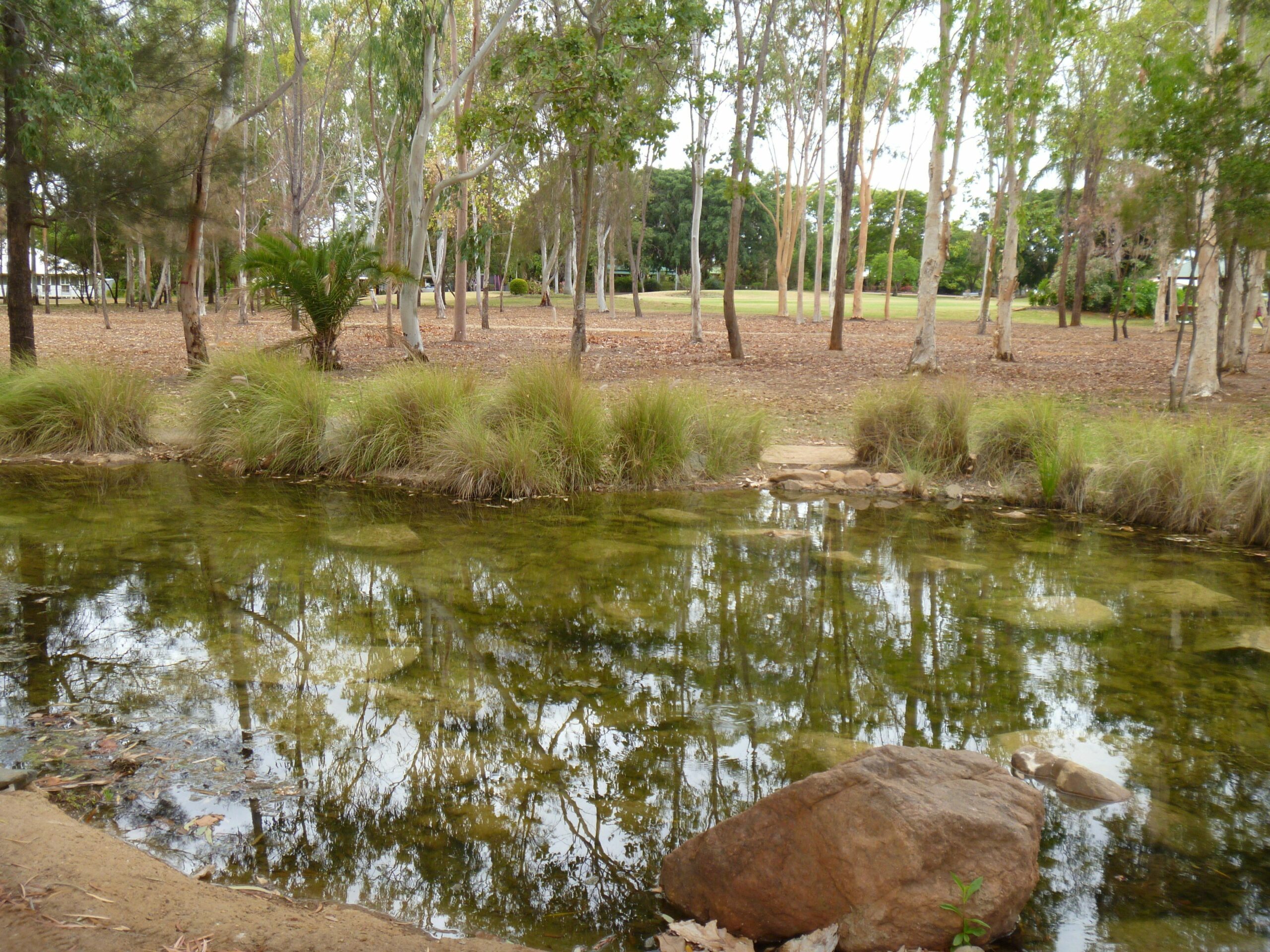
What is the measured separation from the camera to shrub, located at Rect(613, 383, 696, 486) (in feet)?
27.1

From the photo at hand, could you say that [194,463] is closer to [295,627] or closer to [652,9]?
[295,627]

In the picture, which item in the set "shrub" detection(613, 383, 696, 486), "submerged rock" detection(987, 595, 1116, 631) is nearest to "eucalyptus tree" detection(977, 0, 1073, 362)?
"shrub" detection(613, 383, 696, 486)

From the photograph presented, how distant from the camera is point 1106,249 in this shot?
26141mm

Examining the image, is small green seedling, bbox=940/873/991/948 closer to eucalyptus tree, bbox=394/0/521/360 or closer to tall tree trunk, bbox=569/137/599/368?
tall tree trunk, bbox=569/137/599/368

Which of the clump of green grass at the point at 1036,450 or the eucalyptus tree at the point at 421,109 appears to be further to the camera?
the eucalyptus tree at the point at 421,109

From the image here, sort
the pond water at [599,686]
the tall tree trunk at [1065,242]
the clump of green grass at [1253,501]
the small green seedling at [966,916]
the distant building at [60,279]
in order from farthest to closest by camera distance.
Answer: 1. the distant building at [60,279]
2. the tall tree trunk at [1065,242]
3. the clump of green grass at [1253,501]
4. the pond water at [599,686]
5. the small green seedling at [966,916]

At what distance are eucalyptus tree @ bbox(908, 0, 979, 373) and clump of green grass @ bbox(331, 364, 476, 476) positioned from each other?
7.25m

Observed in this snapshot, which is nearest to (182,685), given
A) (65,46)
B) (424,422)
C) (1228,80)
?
(424,422)

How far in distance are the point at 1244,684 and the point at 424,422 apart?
6443 mm

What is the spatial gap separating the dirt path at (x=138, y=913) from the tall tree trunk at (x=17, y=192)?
7283mm

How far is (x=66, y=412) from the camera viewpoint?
28.6 feet

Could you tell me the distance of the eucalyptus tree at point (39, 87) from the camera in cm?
737

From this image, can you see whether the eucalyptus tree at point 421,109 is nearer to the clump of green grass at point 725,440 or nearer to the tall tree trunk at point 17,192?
the tall tree trunk at point 17,192

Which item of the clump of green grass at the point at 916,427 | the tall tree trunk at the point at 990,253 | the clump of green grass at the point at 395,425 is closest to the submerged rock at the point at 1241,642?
the clump of green grass at the point at 916,427
